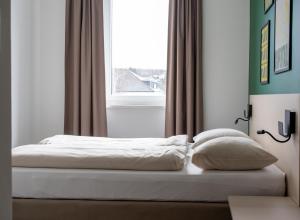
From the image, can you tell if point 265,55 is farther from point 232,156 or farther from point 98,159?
point 98,159

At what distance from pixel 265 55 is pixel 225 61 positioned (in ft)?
3.37

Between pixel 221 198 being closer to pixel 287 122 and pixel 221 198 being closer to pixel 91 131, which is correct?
pixel 287 122

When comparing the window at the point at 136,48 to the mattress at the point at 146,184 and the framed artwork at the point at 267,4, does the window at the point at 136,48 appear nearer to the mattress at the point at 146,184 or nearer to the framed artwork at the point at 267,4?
the framed artwork at the point at 267,4

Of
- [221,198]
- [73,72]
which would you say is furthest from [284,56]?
[73,72]

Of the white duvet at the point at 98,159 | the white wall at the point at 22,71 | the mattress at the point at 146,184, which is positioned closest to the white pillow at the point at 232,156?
the mattress at the point at 146,184

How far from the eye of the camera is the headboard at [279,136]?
189 cm

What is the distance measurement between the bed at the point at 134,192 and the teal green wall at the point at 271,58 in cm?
54

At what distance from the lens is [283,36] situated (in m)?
2.37

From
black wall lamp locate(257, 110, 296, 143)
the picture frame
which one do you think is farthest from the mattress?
the picture frame

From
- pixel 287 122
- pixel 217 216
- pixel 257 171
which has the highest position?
pixel 287 122

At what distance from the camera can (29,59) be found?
4.08m

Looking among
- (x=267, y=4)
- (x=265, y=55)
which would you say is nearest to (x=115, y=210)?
(x=265, y=55)

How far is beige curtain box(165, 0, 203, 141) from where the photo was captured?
154 inches

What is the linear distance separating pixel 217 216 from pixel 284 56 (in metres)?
1.05
